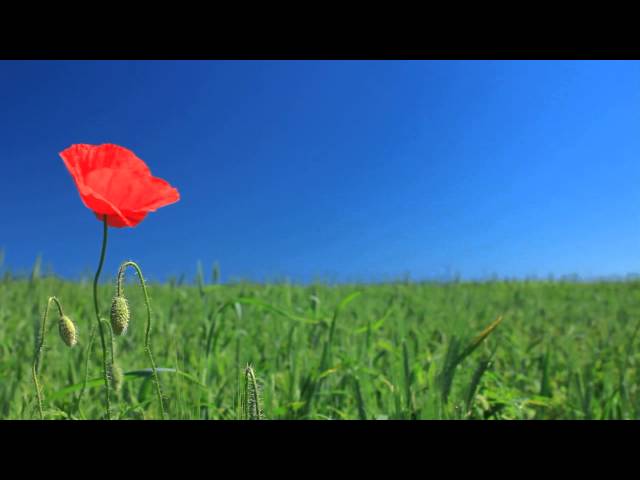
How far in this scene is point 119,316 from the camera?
2.88ft

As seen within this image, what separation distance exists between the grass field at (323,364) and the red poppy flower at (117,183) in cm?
24

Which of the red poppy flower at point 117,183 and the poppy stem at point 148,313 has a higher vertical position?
the red poppy flower at point 117,183

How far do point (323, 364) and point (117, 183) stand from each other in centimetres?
113

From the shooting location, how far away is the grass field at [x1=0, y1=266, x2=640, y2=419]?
1554 millimetres

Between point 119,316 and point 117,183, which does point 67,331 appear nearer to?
point 119,316

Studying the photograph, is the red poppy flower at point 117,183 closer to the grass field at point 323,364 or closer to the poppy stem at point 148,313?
the poppy stem at point 148,313

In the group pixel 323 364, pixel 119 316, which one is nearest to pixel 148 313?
pixel 119 316

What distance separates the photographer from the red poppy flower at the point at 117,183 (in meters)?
0.90

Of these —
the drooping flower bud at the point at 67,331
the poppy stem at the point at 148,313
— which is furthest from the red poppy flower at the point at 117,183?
the drooping flower bud at the point at 67,331

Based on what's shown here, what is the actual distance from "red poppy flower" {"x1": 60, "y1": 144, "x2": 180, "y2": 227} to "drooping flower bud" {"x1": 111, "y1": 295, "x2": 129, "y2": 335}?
129 mm

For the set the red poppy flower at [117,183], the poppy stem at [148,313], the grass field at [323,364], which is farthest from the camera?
the grass field at [323,364]
